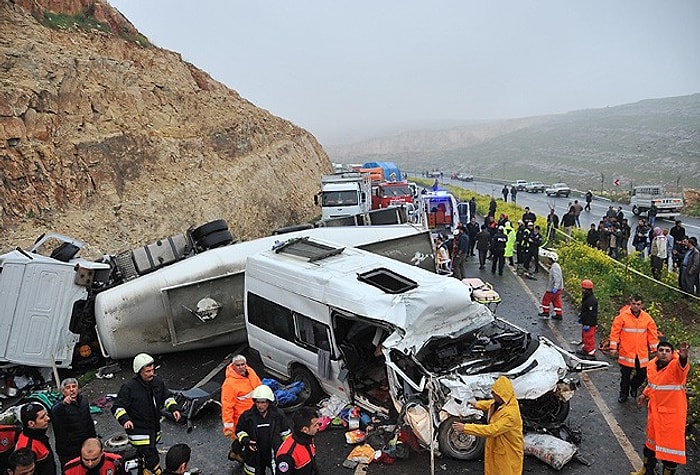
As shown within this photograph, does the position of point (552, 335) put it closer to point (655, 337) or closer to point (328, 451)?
point (655, 337)

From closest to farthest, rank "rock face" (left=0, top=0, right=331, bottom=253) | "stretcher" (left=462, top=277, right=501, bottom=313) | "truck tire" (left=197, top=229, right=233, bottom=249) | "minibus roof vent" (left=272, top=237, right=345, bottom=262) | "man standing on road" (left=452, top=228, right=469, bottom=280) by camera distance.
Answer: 1. "minibus roof vent" (left=272, top=237, right=345, bottom=262)
2. "stretcher" (left=462, top=277, right=501, bottom=313)
3. "truck tire" (left=197, top=229, right=233, bottom=249)
4. "rock face" (left=0, top=0, right=331, bottom=253)
5. "man standing on road" (left=452, top=228, right=469, bottom=280)

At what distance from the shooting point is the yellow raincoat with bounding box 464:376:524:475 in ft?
15.6

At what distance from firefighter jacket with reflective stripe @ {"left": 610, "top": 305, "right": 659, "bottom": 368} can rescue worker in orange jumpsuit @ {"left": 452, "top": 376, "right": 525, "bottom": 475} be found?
3.09 meters

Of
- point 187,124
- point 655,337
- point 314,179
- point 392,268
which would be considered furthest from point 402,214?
point 314,179

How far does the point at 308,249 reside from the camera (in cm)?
849

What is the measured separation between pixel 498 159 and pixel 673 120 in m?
32.0

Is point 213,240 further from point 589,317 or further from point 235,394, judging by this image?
point 589,317

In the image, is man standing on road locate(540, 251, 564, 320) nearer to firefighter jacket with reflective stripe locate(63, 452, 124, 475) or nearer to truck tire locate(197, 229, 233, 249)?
truck tire locate(197, 229, 233, 249)

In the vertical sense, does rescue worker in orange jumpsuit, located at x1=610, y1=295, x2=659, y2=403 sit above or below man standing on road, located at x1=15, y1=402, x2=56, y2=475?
below

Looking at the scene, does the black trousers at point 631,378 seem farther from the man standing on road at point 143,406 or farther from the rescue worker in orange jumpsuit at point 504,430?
the man standing on road at point 143,406

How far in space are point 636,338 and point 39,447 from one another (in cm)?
696

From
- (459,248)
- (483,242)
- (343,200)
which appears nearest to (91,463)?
(483,242)

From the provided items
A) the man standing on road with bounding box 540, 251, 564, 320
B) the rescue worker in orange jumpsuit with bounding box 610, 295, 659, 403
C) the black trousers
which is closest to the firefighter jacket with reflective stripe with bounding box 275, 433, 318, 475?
Answer: the rescue worker in orange jumpsuit with bounding box 610, 295, 659, 403

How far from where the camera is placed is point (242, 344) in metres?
10.3
